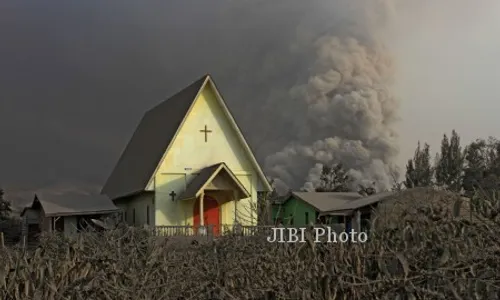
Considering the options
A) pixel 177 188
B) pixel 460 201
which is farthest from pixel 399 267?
pixel 177 188

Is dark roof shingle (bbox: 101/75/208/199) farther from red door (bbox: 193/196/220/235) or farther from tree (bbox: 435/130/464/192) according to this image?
tree (bbox: 435/130/464/192)

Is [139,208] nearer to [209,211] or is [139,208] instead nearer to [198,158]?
[209,211]

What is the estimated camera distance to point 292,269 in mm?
4191

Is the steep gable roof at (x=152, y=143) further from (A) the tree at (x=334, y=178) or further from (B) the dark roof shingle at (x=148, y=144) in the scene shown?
(A) the tree at (x=334, y=178)

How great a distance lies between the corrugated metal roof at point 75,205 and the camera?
25.8 meters

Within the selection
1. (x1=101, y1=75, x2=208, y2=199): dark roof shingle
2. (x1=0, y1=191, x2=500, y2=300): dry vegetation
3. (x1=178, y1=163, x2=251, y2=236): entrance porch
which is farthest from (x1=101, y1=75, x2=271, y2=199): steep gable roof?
(x1=0, y1=191, x2=500, y2=300): dry vegetation

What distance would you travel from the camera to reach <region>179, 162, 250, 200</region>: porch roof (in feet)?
→ 76.7

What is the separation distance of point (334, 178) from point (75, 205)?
117 feet

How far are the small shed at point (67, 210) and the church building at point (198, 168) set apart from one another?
4.55ft

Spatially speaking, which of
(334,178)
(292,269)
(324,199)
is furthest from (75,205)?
(334,178)

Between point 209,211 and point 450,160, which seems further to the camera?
point 450,160

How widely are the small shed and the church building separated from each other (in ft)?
4.55

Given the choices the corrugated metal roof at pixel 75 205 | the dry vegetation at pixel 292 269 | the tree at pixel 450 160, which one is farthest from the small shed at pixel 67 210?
the tree at pixel 450 160

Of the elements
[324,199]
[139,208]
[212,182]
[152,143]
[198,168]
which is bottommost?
[139,208]
